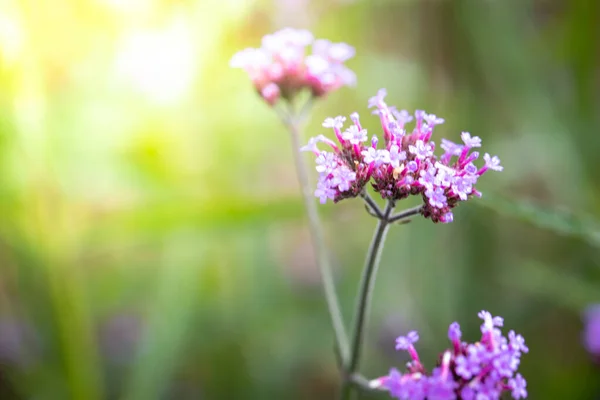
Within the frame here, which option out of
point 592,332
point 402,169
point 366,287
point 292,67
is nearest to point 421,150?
point 402,169

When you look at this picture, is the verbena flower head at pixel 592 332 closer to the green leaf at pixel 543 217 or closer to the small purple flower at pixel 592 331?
the small purple flower at pixel 592 331

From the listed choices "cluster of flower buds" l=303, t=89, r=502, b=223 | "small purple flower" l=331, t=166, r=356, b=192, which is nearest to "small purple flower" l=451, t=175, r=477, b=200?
"cluster of flower buds" l=303, t=89, r=502, b=223

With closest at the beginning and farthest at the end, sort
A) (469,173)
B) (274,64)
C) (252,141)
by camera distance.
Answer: (469,173)
(274,64)
(252,141)

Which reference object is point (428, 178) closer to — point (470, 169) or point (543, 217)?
point (470, 169)

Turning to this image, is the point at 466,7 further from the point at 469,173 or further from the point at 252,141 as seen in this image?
the point at 469,173

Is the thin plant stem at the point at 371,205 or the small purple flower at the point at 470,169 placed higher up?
the small purple flower at the point at 470,169

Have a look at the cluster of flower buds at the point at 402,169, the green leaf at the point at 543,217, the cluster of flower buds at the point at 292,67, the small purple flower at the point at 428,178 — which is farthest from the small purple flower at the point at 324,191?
the cluster of flower buds at the point at 292,67

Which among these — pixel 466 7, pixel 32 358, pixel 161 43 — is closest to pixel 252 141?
pixel 161 43
